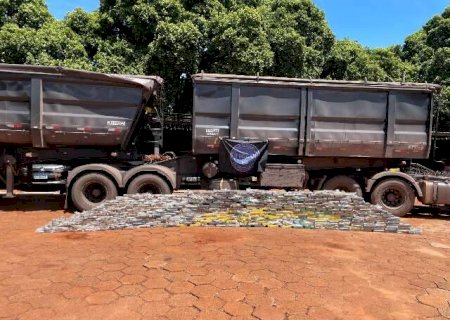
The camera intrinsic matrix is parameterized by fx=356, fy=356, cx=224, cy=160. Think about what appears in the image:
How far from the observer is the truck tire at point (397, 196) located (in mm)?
9164

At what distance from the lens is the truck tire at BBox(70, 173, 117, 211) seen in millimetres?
8445

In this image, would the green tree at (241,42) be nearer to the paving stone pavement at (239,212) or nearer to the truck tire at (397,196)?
the truck tire at (397,196)

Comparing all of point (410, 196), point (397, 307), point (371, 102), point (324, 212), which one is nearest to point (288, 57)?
point (371, 102)

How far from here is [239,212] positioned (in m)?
7.61

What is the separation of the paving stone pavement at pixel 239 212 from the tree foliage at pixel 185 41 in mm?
8101

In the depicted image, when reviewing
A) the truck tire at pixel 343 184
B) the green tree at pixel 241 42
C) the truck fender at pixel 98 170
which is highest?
the green tree at pixel 241 42

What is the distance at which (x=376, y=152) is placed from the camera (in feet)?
30.1

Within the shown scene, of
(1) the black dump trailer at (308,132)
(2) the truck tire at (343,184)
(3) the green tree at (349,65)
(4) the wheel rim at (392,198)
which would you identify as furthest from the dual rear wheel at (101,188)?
(3) the green tree at (349,65)

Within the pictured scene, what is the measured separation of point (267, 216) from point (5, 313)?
5.11 metres

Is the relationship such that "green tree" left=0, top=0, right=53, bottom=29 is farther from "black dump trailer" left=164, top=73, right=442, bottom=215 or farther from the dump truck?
"black dump trailer" left=164, top=73, right=442, bottom=215

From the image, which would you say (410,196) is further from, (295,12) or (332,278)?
(295,12)

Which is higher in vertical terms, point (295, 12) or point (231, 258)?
point (295, 12)

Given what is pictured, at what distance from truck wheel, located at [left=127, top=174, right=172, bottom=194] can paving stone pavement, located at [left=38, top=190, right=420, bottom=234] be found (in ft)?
2.58

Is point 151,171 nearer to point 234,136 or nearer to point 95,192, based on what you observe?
point 95,192
